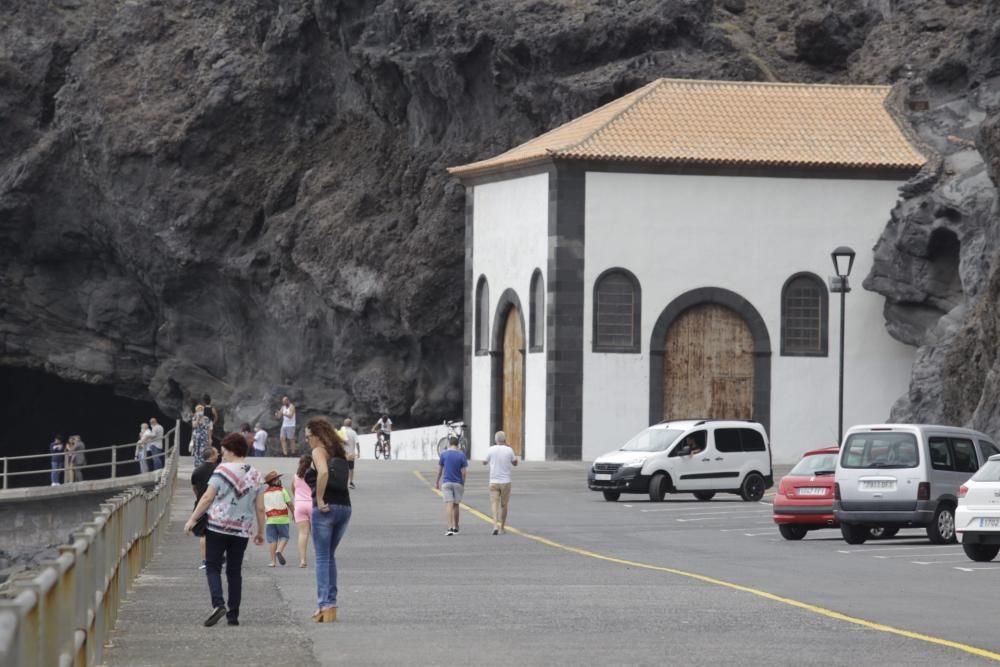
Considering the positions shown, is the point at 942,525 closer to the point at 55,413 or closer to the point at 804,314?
the point at 804,314

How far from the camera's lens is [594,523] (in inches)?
1244

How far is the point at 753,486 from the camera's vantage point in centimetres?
3869

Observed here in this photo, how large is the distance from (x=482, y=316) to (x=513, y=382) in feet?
9.27

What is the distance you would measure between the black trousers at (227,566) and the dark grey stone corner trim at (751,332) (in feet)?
120

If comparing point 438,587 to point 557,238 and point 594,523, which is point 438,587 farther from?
point 557,238

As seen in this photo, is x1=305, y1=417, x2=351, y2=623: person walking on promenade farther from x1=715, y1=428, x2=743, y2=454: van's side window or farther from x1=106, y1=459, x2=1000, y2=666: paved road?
x1=715, y1=428, x2=743, y2=454: van's side window

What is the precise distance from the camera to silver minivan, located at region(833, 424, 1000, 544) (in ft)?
87.0

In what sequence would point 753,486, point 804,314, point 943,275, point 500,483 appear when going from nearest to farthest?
point 500,483 → point 753,486 → point 943,275 → point 804,314

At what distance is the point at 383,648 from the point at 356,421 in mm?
50886

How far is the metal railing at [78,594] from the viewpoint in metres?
7.19

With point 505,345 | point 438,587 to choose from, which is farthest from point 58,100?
point 438,587

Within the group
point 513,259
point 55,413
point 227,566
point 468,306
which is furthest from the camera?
point 55,413

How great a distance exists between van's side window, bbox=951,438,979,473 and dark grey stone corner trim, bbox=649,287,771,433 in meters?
24.7

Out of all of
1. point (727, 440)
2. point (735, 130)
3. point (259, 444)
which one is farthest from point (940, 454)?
point (259, 444)
